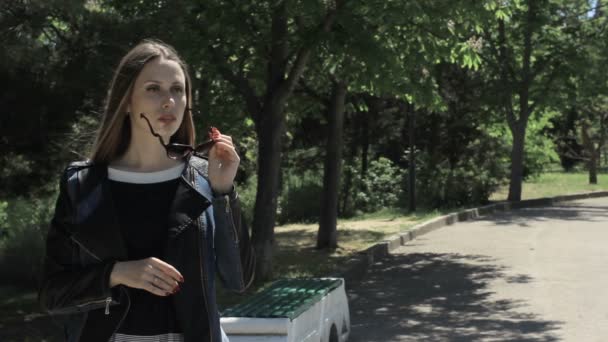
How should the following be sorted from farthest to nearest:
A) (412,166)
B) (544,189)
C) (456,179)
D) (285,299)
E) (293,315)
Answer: (544,189), (456,179), (412,166), (285,299), (293,315)

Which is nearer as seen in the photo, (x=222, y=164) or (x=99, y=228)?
(x=99, y=228)

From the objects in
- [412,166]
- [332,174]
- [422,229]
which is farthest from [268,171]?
[412,166]

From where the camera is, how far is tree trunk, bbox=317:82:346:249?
50.4 ft

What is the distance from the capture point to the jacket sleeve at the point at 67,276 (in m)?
2.37

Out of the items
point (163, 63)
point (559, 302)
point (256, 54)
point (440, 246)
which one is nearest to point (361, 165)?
point (440, 246)

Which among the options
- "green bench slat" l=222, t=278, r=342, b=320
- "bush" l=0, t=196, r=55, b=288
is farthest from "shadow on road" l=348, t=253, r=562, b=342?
"bush" l=0, t=196, r=55, b=288

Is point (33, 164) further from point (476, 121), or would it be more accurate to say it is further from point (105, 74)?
point (476, 121)

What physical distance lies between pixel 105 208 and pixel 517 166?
26602mm

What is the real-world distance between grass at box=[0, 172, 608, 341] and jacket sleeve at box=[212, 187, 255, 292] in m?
5.57

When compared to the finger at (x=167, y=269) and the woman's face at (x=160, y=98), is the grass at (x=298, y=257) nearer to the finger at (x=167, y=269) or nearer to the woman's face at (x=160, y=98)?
the woman's face at (x=160, y=98)

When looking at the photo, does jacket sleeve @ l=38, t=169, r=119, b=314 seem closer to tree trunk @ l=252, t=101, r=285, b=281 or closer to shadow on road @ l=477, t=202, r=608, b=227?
tree trunk @ l=252, t=101, r=285, b=281

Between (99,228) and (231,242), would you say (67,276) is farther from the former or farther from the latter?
(231,242)

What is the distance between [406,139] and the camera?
3080 cm

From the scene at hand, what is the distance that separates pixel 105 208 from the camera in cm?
243
